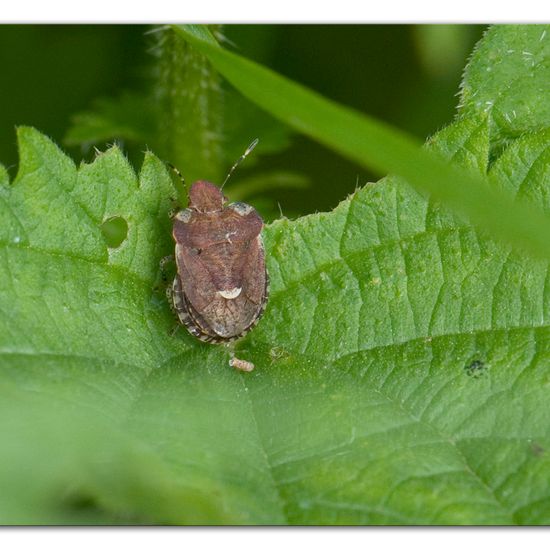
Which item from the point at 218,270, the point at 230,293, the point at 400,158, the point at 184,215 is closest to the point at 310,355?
the point at 230,293

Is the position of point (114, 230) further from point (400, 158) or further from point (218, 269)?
point (400, 158)

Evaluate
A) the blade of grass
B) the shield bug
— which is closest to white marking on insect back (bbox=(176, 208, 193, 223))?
the shield bug

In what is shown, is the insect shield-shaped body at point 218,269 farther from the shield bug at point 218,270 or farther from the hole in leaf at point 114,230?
the hole in leaf at point 114,230

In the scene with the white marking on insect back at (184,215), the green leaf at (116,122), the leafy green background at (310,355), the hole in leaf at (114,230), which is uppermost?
the green leaf at (116,122)

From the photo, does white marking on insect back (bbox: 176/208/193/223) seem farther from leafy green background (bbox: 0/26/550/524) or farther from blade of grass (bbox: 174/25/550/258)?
blade of grass (bbox: 174/25/550/258)

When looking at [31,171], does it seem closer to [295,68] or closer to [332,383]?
[332,383]

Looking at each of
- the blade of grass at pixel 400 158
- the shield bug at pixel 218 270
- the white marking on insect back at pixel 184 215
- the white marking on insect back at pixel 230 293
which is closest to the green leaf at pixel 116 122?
the shield bug at pixel 218 270

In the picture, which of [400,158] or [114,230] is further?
[114,230]
